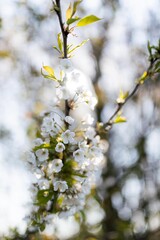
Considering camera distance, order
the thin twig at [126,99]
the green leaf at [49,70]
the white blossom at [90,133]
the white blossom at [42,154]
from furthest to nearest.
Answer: the thin twig at [126,99] < the white blossom at [90,133] < the white blossom at [42,154] < the green leaf at [49,70]

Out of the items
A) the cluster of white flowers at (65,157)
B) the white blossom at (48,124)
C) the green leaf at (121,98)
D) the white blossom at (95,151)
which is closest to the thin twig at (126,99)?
the green leaf at (121,98)

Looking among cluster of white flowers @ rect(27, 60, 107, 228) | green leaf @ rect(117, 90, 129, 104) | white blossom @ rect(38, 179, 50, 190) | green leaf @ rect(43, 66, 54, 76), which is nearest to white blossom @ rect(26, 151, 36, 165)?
cluster of white flowers @ rect(27, 60, 107, 228)

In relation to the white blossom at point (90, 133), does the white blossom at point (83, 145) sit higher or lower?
lower

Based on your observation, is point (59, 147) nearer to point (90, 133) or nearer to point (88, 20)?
point (90, 133)

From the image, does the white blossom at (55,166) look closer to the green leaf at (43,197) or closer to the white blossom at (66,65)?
the green leaf at (43,197)

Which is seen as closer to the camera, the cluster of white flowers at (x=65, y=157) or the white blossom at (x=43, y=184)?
the cluster of white flowers at (x=65, y=157)

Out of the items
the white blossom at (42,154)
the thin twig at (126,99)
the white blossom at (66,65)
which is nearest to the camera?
the white blossom at (66,65)

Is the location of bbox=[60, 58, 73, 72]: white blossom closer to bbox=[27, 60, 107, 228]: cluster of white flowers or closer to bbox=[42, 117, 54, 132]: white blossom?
bbox=[27, 60, 107, 228]: cluster of white flowers

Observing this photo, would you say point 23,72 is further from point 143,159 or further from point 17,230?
point 17,230
